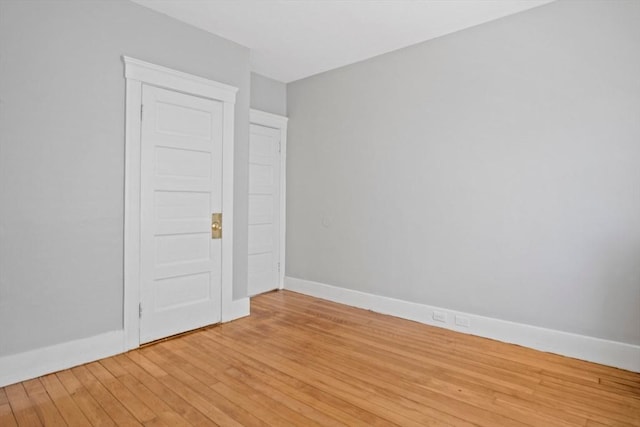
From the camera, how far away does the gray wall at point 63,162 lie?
97.0 inches

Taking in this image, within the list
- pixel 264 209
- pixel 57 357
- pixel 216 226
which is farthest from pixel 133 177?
pixel 264 209

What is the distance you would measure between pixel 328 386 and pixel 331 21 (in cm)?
311

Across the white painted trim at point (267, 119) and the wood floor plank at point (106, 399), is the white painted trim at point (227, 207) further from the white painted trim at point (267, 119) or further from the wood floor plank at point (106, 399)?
the wood floor plank at point (106, 399)

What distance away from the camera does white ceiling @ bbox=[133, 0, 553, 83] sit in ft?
10.0

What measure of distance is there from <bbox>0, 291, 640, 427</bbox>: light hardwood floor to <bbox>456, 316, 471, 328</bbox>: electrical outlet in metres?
0.16

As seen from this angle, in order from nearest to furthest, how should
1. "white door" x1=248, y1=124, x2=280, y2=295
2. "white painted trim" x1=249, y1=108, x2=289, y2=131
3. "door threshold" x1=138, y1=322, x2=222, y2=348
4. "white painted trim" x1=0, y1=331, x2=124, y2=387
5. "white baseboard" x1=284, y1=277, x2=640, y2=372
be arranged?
1. "white painted trim" x1=0, y1=331, x2=124, y2=387
2. "white baseboard" x1=284, y1=277, x2=640, y2=372
3. "door threshold" x1=138, y1=322, x2=222, y2=348
4. "white painted trim" x1=249, y1=108, x2=289, y2=131
5. "white door" x1=248, y1=124, x2=280, y2=295

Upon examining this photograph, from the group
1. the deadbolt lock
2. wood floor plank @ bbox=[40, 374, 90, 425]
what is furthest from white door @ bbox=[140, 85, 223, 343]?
wood floor plank @ bbox=[40, 374, 90, 425]

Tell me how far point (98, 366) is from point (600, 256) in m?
3.98

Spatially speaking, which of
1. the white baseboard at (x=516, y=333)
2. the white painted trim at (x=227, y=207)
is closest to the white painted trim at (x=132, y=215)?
the white painted trim at (x=227, y=207)

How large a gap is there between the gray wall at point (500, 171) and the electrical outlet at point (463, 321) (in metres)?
0.09

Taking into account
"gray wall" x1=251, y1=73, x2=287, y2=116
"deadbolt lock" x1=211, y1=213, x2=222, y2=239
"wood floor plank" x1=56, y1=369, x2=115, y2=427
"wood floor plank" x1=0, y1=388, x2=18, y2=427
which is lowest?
"wood floor plank" x1=0, y1=388, x2=18, y2=427

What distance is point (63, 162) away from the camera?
2682mm

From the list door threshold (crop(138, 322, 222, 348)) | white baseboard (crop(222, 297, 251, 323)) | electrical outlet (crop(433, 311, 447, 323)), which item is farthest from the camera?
white baseboard (crop(222, 297, 251, 323))

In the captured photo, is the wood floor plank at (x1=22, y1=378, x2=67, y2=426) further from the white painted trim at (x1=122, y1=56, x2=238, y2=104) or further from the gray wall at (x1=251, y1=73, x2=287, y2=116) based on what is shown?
the gray wall at (x1=251, y1=73, x2=287, y2=116)
